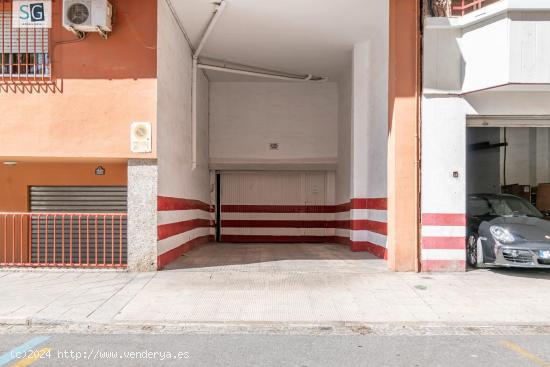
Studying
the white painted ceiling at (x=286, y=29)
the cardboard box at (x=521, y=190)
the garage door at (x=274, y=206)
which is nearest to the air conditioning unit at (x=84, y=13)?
the white painted ceiling at (x=286, y=29)

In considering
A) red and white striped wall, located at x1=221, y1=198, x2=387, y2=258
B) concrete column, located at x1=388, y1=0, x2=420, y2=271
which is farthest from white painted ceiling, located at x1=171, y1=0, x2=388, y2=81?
red and white striped wall, located at x1=221, y1=198, x2=387, y2=258

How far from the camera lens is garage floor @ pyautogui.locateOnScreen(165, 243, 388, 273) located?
10062 mm

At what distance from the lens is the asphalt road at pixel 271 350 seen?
16.5 ft

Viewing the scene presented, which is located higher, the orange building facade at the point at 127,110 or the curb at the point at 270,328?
the orange building facade at the point at 127,110

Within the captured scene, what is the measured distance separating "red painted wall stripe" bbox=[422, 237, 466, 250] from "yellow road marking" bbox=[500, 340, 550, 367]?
3702 millimetres

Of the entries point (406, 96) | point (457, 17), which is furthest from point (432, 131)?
point (457, 17)

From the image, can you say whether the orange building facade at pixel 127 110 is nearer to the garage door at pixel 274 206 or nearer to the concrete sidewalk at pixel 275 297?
the concrete sidewalk at pixel 275 297

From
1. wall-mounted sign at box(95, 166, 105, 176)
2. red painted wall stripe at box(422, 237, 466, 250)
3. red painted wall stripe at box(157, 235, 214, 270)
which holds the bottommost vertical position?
red painted wall stripe at box(157, 235, 214, 270)

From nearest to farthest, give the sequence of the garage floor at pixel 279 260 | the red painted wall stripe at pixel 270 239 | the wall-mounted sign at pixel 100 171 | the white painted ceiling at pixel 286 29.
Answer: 1. the garage floor at pixel 279 260
2. the white painted ceiling at pixel 286 29
3. the wall-mounted sign at pixel 100 171
4. the red painted wall stripe at pixel 270 239

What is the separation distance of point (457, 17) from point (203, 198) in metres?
9.33

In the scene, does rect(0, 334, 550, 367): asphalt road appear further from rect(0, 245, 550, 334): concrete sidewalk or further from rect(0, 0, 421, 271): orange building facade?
rect(0, 0, 421, 271): orange building facade

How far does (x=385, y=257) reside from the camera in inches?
434

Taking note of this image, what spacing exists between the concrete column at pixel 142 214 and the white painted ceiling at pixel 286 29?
334 centimetres

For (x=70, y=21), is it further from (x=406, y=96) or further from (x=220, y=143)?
(x=220, y=143)
